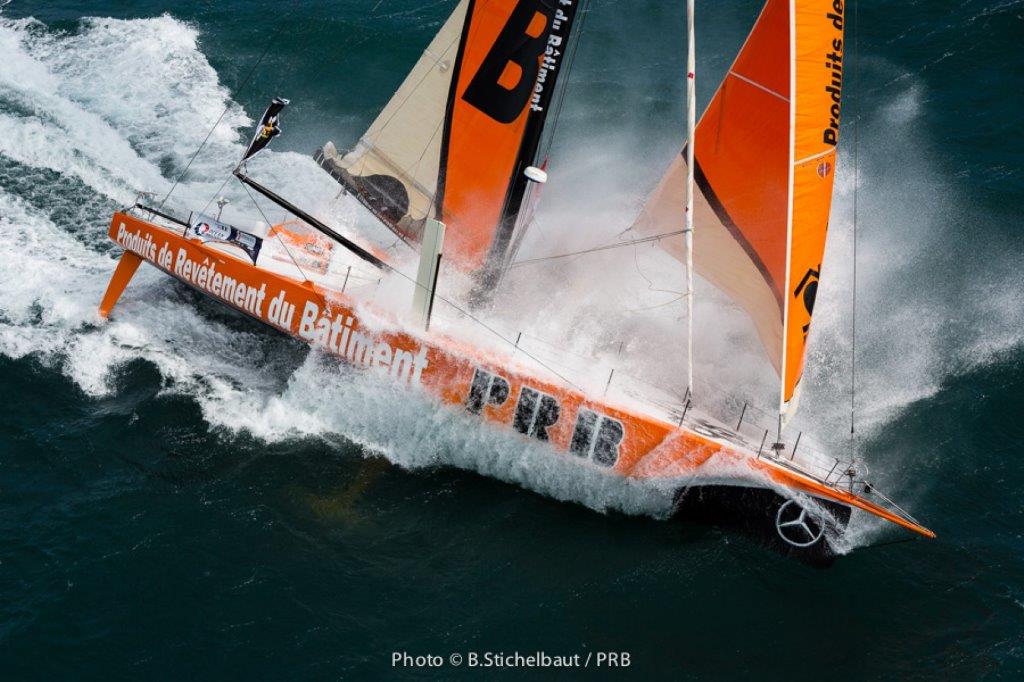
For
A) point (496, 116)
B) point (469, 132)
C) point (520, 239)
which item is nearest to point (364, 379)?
point (520, 239)

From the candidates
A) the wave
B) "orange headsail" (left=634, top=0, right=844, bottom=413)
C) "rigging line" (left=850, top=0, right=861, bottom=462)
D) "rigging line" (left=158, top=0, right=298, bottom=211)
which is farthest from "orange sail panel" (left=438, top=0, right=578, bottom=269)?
"rigging line" (left=158, top=0, right=298, bottom=211)

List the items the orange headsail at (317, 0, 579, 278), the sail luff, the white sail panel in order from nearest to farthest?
the sail luff < the orange headsail at (317, 0, 579, 278) < the white sail panel

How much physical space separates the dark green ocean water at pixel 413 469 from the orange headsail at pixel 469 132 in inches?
128

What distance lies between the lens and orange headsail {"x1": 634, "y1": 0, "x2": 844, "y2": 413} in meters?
13.8

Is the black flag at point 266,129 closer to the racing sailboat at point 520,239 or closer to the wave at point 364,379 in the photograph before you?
Answer: the racing sailboat at point 520,239

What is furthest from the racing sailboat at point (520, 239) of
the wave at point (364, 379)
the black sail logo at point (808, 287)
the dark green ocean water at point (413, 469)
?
the dark green ocean water at point (413, 469)

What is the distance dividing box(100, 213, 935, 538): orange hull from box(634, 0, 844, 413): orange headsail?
1.31m

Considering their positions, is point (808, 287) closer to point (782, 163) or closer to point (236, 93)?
point (782, 163)

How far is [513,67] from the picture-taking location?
15.6 meters

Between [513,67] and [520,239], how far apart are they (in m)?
2.95

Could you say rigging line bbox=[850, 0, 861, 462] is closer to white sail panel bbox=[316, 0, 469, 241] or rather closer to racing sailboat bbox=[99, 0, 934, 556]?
racing sailboat bbox=[99, 0, 934, 556]

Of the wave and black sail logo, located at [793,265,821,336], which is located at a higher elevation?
black sail logo, located at [793,265,821,336]

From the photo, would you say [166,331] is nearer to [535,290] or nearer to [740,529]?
[535,290]

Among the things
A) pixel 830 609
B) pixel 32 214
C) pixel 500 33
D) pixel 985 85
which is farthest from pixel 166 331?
pixel 985 85
